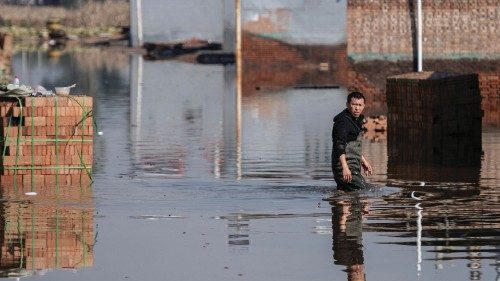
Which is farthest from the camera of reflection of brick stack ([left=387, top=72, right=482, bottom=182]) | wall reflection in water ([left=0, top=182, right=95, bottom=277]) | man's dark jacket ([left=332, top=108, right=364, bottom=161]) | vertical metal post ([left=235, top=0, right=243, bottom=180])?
reflection of brick stack ([left=387, top=72, right=482, bottom=182])

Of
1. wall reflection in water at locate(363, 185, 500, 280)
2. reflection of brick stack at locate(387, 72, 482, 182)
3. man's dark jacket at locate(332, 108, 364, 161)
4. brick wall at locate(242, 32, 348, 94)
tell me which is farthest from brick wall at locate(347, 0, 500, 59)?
man's dark jacket at locate(332, 108, 364, 161)

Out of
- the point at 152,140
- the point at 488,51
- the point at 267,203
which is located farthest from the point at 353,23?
the point at 267,203

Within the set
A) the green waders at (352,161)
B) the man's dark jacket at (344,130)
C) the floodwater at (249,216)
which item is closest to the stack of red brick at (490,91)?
the floodwater at (249,216)

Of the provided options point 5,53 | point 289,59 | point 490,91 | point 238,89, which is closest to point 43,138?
point 490,91

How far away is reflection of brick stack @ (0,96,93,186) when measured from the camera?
2062 cm

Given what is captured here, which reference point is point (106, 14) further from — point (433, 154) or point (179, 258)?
point (179, 258)

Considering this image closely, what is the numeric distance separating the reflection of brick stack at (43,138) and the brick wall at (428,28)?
71.4 ft

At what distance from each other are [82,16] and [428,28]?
2961 inches

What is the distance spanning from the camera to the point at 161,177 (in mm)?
21891

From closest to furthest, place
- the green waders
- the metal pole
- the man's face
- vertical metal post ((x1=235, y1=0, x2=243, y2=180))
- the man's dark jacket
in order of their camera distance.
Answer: the man's face, the man's dark jacket, the green waders, vertical metal post ((x1=235, y1=0, x2=243, y2=180)), the metal pole

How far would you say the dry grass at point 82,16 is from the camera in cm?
11312

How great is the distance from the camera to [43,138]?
20.7m

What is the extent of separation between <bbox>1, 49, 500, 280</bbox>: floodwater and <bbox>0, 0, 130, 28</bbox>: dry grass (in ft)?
269

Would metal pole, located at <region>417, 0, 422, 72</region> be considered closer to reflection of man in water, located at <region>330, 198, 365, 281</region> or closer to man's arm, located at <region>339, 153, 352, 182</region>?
reflection of man in water, located at <region>330, 198, 365, 281</region>
